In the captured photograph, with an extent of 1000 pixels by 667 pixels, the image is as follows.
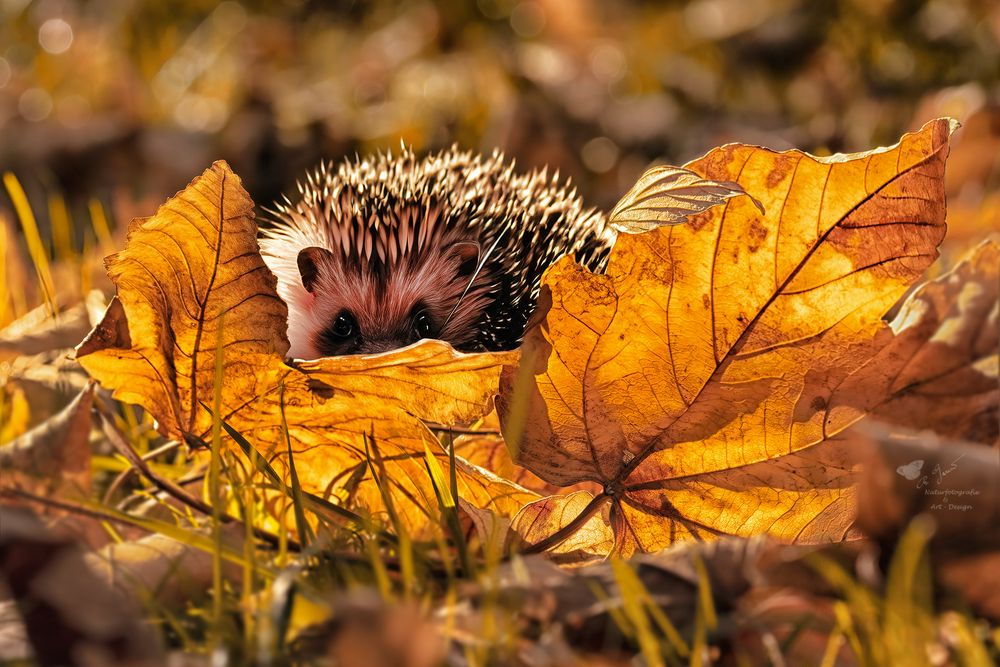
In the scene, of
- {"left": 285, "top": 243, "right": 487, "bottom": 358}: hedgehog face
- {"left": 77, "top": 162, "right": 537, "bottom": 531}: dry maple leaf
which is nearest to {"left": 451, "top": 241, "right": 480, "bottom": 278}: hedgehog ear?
{"left": 285, "top": 243, "right": 487, "bottom": 358}: hedgehog face

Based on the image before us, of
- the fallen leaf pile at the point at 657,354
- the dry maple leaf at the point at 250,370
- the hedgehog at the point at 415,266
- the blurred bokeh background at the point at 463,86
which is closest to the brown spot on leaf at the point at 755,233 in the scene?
the fallen leaf pile at the point at 657,354

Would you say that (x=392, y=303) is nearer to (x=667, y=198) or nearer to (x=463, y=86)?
(x=667, y=198)

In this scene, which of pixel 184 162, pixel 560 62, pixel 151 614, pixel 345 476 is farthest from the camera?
pixel 560 62

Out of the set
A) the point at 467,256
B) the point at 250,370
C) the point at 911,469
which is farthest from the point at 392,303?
the point at 911,469

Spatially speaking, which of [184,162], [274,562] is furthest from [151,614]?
[184,162]

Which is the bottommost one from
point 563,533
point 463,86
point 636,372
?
point 563,533

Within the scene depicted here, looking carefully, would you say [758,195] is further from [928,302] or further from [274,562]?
[274,562]
